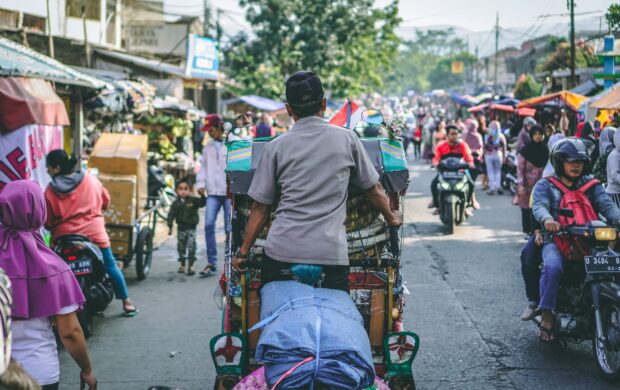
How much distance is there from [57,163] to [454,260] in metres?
5.67

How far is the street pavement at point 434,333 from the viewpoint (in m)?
5.84

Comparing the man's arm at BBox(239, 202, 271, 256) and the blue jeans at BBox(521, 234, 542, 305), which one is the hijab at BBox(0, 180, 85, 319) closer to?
the man's arm at BBox(239, 202, 271, 256)

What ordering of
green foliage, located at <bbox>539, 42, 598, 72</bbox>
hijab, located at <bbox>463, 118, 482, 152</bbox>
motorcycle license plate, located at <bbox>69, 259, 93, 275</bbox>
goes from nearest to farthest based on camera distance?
motorcycle license plate, located at <bbox>69, 259, 93, 275</bbox>, hijab, located at <bbox>463, 118, 482, 152</bbox>, green foliage, located at <bbox>539, 42, 598, 72</bbox>

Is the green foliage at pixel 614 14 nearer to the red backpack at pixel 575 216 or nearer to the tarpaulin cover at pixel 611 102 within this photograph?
the tarpaulin cover at pixel 611 102

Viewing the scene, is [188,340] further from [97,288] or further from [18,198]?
[18,198]

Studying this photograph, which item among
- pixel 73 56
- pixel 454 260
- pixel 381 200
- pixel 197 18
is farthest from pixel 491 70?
pixel 381 200

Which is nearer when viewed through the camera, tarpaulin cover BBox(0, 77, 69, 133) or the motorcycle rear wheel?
the motorcycle rear wheel

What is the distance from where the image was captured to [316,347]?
314cm

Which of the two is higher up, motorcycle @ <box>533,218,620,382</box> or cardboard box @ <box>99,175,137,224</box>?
cardboard box @ <box>99,175,137,224</box>

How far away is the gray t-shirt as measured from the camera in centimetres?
382

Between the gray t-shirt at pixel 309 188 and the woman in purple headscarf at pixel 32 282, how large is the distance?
3.54ft

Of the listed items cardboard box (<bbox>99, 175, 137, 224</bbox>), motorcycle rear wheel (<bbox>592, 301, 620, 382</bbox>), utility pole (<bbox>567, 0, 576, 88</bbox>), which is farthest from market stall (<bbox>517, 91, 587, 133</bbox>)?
motorcycle rear wheel (<bbox>592, 301, 620, 382</bbox>)

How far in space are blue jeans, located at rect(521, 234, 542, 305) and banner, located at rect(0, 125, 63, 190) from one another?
226 inches

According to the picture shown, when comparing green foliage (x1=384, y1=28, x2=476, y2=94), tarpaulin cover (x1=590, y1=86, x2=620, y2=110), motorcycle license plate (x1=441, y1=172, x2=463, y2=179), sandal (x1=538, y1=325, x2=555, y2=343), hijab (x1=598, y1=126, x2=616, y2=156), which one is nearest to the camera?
sandal (x1=538, y1=325, x2=555, y2=343)
